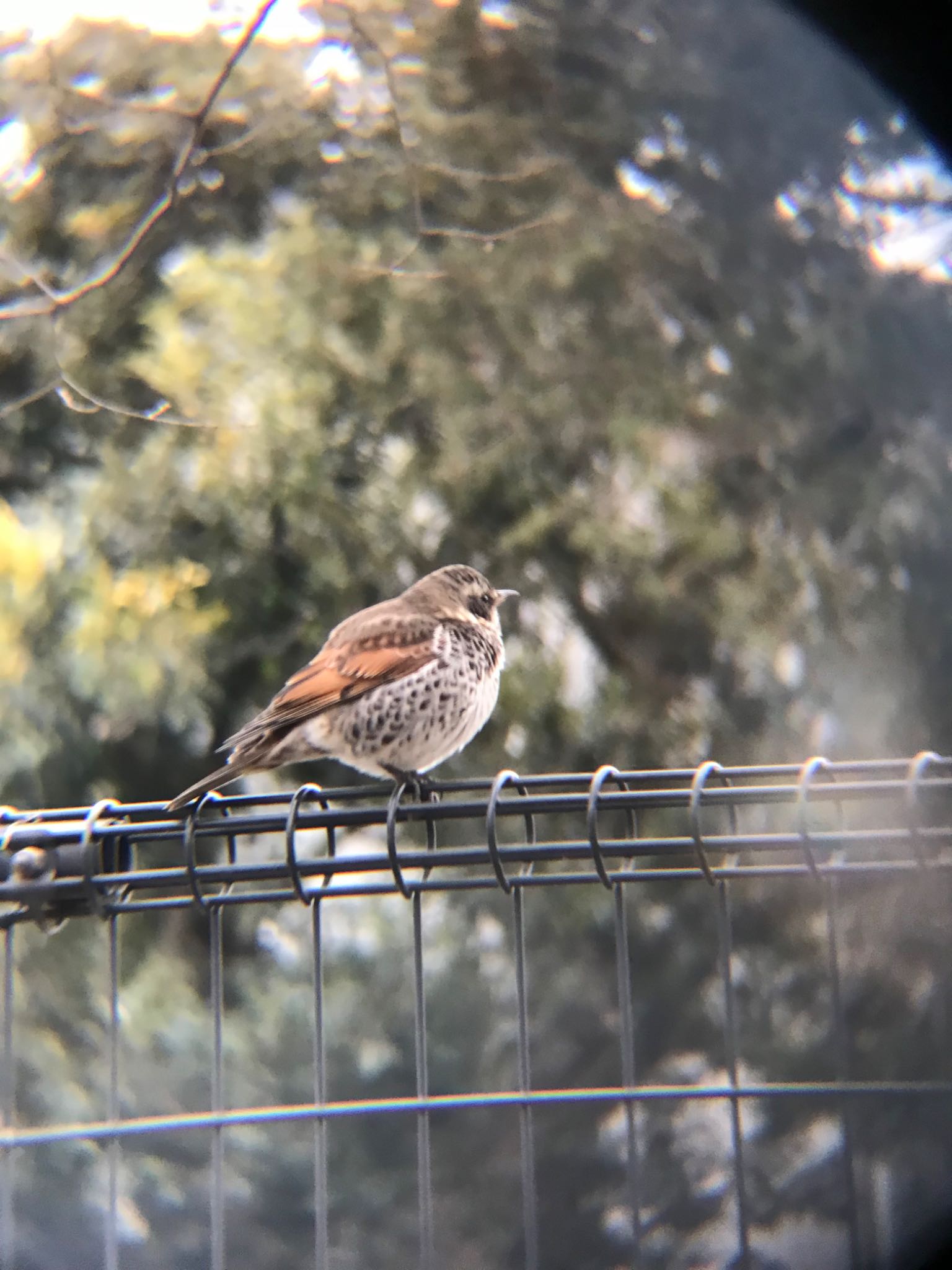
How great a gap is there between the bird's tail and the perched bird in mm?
207

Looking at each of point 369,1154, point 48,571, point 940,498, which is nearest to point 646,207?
point 940,498

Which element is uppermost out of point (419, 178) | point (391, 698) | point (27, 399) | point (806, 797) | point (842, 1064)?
point (806, 797)

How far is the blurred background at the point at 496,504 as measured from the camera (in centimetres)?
352

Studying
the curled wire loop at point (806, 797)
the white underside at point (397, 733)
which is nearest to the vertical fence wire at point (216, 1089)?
the curled wire loop at point (806, 797)

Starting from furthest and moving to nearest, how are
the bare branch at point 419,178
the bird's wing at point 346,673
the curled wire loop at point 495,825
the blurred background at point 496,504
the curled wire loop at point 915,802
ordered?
the blurred background at point 496,504 → the bare branch at point 419,178 → the bird's wing at point 346,673 → the curled wire loop at point 495,825 → the curled wire loop at point 915,802

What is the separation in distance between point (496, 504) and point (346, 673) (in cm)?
155

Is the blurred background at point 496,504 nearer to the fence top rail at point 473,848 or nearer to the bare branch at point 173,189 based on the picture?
the bare branch at point 173,189

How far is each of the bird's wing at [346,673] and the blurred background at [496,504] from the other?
1.27 meters

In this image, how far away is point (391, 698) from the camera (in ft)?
6.95

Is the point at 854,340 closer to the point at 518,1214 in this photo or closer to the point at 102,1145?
the point at 518,1214

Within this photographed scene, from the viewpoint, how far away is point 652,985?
367 centimetres

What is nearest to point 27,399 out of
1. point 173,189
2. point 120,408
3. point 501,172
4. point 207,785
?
point 120,408

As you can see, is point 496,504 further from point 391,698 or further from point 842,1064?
point 842,1064

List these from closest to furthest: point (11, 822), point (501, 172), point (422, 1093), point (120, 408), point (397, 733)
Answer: point (422, 1093) < point (11, 822) < point (397, 733) < point (120, 408) < point (501, 172)
